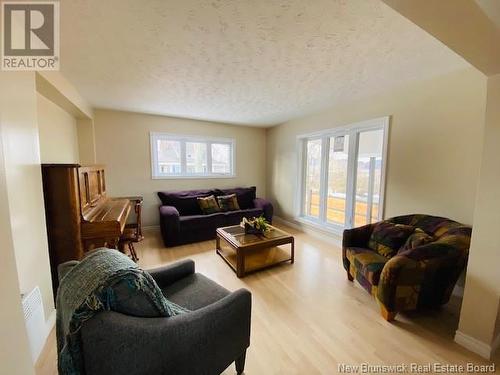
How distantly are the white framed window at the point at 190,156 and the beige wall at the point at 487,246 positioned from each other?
403 centimetres

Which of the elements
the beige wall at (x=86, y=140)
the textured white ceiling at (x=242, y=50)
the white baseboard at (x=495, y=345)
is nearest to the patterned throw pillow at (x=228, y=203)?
the textured white ceiling at (x=242, y=50)

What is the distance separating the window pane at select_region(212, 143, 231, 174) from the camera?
15.5 feet

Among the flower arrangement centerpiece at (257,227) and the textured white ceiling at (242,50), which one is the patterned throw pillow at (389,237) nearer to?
the flower arrangement centerpiece at (257,227)

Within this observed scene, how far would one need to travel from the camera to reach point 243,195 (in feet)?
14.9

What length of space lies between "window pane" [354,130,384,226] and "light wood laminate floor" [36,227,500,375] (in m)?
1.06

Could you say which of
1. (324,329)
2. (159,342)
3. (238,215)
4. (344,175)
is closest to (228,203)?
(238,215)

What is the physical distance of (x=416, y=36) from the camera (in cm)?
152

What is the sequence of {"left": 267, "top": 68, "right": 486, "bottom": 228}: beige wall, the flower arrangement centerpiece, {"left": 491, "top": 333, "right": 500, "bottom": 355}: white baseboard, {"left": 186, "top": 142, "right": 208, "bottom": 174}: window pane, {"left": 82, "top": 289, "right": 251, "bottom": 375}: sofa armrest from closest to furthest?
{"left": 82, "top": 289, "right": 251, "bottom": 375}: sofa armrest → {"left": 491, "top": 333, "right": 500, "bottom": 355}: white baseboard → {"left": 267, "top": 68, "right": 486, "bottom": 228}: beige wall → the flower arrangement centerpiece → {"left": 186, "top": 142, "right": 208, "bottom": 174}: window pane

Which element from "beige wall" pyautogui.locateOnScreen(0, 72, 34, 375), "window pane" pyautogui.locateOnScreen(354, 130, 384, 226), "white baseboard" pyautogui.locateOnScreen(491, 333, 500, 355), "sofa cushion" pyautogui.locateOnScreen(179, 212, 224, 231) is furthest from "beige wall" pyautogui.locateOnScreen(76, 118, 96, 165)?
"white baseboard" pyautogui.locateOnScreen(491, 333, 500, 355)

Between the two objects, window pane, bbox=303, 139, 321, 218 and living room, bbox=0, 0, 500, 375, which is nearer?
living room, bbox=0, 0, 500, 375

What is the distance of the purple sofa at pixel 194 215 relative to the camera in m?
3.38

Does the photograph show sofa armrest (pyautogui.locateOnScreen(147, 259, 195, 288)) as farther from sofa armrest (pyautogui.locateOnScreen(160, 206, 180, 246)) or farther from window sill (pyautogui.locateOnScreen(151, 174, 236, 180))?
window sill (pyautogui.locateOnScreen(151, 174, 236, 180))

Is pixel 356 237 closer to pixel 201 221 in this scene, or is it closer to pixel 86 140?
pixel 201 221

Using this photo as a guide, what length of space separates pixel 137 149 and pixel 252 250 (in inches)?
116
